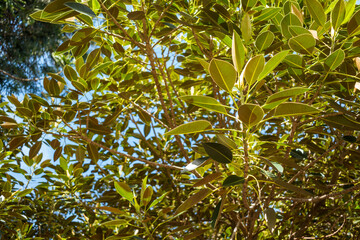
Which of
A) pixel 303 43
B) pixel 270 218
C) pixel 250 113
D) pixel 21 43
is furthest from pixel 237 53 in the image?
pixel 21 43

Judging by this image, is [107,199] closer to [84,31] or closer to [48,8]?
[84,31]

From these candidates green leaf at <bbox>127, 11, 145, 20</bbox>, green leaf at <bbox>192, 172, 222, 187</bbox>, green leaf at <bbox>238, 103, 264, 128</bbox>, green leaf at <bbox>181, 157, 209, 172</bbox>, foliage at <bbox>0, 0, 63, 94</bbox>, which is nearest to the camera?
green leaf at <bbox>238, 103, 264, 128</bbox>

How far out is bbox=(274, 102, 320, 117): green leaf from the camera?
773 mm

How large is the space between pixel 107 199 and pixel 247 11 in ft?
3.58

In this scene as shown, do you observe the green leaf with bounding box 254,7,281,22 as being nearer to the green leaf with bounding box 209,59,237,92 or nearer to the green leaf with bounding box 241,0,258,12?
the green leaf with bounding box 241,0,258,12

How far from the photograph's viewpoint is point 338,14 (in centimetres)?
100

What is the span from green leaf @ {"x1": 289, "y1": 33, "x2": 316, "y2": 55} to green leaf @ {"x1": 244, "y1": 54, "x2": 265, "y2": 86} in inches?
8.6

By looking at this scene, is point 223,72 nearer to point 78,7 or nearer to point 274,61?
point 274,61

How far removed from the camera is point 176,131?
81cm

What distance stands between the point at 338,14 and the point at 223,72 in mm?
439

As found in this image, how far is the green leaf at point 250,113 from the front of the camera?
75 cm

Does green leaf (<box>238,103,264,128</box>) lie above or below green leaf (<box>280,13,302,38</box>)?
below

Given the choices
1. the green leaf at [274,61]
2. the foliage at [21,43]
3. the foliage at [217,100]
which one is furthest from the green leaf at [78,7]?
the foliage at [21,43]

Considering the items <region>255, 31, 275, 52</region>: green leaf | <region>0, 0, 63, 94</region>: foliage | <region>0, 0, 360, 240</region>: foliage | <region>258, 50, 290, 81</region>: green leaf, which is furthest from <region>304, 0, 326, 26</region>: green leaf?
<region>0, 0, 63, 94</region>: foliage
